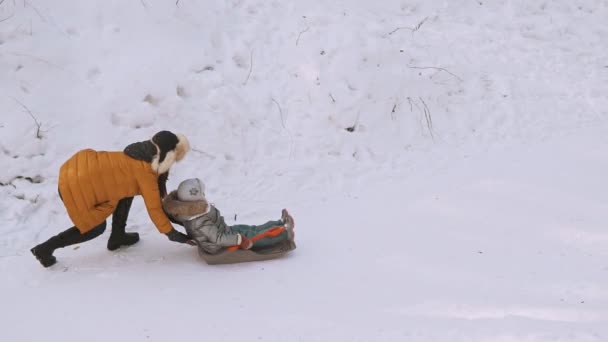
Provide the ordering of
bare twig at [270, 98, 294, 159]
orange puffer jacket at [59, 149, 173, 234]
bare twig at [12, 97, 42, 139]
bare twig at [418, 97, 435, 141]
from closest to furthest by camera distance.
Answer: orange puffer jacket at [59, 149, 173, 234] → bare twig at [12, 97, 42, 139] → bare twig at [270, 98, 294, 159] → bare twig at [418, 97, 435, 141]

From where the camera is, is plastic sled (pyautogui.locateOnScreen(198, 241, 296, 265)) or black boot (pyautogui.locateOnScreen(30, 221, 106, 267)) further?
plastic sled (pyautogui.locateOnScreen(198, 241, 296, 265))

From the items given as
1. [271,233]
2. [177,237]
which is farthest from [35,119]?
[271,233]

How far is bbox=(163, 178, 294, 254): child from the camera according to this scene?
406 cm

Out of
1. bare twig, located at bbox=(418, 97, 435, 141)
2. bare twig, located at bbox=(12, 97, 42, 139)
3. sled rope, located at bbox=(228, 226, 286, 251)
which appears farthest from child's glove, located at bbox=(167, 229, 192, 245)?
bare twig, located at bbox=(418, 97, 435, 141)

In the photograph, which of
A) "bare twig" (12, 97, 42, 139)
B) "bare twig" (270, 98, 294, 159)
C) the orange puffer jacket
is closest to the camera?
the orange puffer jacket

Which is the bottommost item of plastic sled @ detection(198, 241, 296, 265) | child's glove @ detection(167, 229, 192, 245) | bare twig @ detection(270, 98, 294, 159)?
plastic sled @ detection(198, 241, 296, 265)

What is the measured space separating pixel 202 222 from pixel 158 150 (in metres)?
0.60

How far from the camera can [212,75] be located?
593 cm

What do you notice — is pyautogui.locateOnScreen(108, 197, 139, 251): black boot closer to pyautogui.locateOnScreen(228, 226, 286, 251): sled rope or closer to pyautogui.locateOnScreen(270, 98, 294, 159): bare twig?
pyautogui.locateOnScreen(228, 226, 286, 251): sled rope

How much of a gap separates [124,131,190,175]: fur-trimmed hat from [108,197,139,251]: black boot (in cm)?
45

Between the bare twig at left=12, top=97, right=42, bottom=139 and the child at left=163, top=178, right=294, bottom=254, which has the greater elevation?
the bare twig at left=12, top=97, right=42, bottom=139

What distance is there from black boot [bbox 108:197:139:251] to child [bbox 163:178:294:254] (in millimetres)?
306

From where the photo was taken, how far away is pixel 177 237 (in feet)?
13.3

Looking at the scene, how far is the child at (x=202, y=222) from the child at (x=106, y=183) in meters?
0.14
